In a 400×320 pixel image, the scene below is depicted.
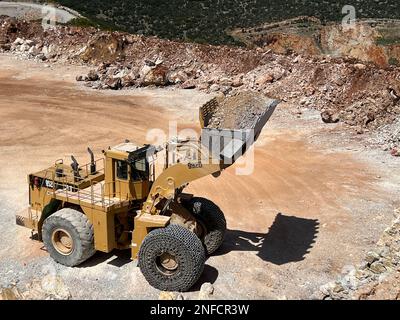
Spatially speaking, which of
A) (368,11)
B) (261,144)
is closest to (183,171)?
(261,144)

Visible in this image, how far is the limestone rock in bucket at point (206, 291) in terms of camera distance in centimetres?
1063

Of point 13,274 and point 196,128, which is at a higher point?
point 196,128

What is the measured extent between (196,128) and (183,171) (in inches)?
479

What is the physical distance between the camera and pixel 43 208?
12.0 metres

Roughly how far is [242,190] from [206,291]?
20.8 ft

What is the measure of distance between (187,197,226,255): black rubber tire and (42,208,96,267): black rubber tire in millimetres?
2253

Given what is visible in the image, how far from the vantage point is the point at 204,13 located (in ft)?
201

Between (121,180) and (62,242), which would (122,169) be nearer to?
(121,180)

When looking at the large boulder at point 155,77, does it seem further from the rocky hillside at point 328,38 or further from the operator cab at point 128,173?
the rocky hillside at point 328,38

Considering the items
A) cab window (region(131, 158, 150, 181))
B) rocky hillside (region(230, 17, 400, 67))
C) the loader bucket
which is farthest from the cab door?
rocky hillside (region(230, 17, 400, 67))

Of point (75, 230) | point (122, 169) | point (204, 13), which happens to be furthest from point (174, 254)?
point (204, 13)

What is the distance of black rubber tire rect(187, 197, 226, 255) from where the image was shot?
11945mm

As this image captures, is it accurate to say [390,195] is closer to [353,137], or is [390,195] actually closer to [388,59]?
[353,137]

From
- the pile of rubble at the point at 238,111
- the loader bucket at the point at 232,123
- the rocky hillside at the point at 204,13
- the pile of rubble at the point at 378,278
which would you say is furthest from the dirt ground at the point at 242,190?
the rocky hillside at the point at 204,13
